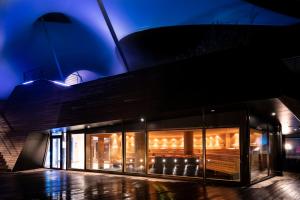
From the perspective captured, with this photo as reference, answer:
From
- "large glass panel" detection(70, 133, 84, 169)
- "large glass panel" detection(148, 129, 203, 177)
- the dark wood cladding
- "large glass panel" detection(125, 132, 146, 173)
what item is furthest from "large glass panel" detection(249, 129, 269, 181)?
"large glass panel" detection(70, 133, 84, 169)

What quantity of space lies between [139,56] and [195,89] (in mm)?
9660

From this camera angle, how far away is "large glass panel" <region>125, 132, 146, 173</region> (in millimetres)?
14781

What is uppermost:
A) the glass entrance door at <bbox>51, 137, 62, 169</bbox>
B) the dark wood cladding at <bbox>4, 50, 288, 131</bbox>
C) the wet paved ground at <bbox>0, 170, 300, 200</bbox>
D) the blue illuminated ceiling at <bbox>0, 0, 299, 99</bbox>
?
the blue illuminated ceiling at <bbox>0, 0, 299, 99</bbox>

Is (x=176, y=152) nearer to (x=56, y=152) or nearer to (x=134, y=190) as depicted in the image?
(x=134, y=190)

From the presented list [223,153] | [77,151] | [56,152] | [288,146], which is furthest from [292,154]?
[56,152]

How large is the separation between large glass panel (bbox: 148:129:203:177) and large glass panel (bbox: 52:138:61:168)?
7.23 m

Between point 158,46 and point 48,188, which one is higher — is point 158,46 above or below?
above

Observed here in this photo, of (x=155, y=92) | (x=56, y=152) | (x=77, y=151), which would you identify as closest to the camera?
(x=155, y=92)

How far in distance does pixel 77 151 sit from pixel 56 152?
2.12 meters

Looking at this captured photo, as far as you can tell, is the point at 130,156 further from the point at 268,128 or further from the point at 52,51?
the point at 52,51

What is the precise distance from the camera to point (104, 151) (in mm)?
17000

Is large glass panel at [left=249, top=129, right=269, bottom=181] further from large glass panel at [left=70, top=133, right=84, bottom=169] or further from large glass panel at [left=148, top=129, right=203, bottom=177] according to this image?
large glass panel at [left=70, top=133, right=84, bottom=169]

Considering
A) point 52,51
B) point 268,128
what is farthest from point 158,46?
point 268,128

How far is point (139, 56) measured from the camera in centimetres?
2133
